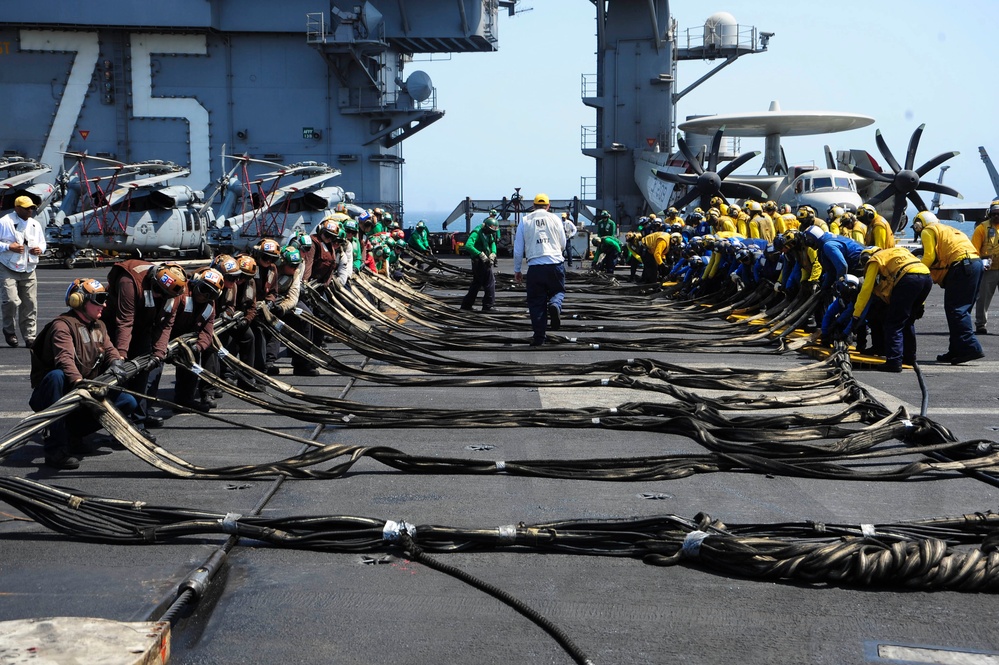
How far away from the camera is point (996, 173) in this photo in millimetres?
53406

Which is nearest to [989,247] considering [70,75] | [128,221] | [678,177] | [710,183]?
[710,183]

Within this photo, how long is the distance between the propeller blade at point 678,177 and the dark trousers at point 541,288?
92.5ft

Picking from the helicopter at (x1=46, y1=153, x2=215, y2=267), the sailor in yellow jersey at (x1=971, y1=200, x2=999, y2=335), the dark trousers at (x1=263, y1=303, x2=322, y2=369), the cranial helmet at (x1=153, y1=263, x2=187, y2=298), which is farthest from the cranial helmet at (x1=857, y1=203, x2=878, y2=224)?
the helicopter at (x1=46, y1=153, x2=215, y2=267)

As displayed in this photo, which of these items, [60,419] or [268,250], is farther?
[268,250]

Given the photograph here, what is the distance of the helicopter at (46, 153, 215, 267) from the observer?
33500 mm

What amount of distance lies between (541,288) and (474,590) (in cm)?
903

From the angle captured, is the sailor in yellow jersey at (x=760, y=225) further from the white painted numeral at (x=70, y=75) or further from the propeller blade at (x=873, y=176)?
the white painted numeral at (x=70, y=75)

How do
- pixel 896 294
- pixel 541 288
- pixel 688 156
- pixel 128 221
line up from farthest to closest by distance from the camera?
pixel 688 156 → pixel 128 221 → pixel 541 288 → pixel 896 294

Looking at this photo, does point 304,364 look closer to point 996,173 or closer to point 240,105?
point 240,105

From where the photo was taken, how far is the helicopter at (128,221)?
110 feet

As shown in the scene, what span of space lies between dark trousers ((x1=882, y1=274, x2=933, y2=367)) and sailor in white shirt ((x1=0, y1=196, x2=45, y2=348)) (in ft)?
34.3

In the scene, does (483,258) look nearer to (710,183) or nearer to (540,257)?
(540,257)

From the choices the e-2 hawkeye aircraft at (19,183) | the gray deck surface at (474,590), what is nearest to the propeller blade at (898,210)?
the e-2 hawkeye aircraft at (19,183)

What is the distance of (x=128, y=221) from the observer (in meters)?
34.2
